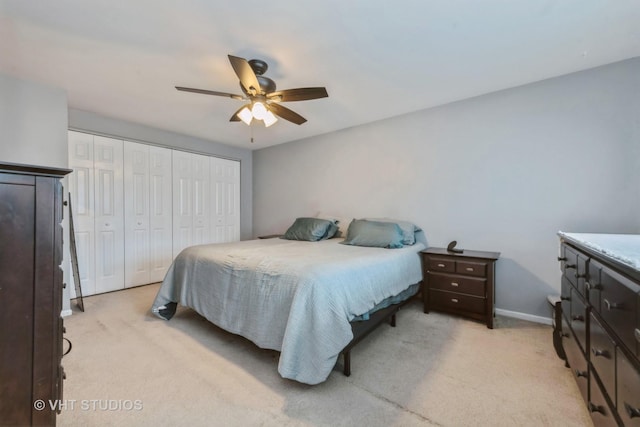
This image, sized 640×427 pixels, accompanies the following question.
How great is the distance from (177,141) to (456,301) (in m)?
4.44

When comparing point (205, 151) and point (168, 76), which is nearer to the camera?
point (168, 76)

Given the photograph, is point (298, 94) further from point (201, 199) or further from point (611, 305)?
point (201, 199)

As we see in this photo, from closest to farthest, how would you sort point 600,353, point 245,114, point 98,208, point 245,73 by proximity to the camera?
point 600,353 < point 245,73 < point 245,114 < point 98,208

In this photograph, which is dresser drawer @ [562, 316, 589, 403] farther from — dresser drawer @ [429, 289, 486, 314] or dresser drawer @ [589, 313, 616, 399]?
dresser drawer @ [429, 289, 486, 314]

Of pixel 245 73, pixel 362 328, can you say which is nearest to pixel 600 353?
pixel 362 328

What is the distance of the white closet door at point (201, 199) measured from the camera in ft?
14.7

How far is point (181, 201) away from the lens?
431 centimetres

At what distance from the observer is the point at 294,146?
470 cm

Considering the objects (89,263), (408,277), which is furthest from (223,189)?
(408,277)

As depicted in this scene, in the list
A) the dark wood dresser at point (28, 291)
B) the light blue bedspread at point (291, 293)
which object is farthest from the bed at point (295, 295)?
the dark wood dresser at point (28, 291)

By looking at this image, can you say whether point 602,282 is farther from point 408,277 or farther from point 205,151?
point 205,151

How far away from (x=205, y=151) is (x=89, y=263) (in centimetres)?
229

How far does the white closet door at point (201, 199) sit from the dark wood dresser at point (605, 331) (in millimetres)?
4607

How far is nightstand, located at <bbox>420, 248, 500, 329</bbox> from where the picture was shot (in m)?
2.55
